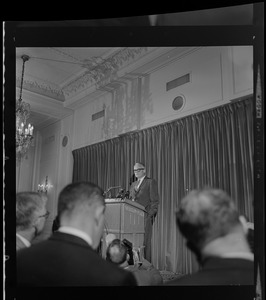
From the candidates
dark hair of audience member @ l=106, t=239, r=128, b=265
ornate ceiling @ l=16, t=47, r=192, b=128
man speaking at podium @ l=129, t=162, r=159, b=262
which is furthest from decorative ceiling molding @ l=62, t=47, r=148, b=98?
dark hair of audience member @ l=106, t=239, r=128, b=265

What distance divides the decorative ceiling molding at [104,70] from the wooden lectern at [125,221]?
2.40ft

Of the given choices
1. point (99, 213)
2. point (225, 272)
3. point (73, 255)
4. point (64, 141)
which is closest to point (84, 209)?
point (99, 213)

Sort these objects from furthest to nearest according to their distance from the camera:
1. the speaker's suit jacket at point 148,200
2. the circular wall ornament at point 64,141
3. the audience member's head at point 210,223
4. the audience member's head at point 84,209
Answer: the circular wall ornament at point 64,141 < the speaker's suit jacket at point 148,200 < the audience member's head at point 84,209 < the audience member's head at point 210,223

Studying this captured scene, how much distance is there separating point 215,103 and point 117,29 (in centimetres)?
70

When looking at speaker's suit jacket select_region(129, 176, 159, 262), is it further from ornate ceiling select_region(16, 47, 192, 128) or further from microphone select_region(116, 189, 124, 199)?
ornate ceiling select_region(16, 47, 192, 128)

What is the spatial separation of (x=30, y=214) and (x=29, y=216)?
0.01 m

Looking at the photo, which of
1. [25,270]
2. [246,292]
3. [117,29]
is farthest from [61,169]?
[246,292]

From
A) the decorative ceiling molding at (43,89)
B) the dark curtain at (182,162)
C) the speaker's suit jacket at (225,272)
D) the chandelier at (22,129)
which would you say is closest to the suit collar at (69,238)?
the dark curtain at (182,162)

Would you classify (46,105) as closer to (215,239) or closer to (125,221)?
(125,221)

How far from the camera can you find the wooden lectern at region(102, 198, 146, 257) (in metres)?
2.08

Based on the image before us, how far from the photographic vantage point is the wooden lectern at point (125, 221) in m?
2.08

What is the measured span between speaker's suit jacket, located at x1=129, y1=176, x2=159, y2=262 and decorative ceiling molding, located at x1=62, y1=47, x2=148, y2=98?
665 millimetres

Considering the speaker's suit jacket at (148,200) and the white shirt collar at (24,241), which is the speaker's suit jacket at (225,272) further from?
the white shirt collar at (24,241)

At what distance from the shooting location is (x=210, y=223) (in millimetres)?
1916
